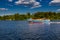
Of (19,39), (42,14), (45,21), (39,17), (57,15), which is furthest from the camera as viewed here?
(57,15)

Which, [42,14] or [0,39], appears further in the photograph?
[42,14]

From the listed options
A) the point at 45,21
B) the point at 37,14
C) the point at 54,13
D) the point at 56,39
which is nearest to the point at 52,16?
the point at 54,13

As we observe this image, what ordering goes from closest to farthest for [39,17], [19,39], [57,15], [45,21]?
[19,39] < [45,21] < [39,17] < [57,15]

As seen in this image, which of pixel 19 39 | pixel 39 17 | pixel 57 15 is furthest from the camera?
pixel 57 15

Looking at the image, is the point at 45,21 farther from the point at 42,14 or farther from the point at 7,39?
the point at 7,39

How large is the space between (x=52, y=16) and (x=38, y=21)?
103 feet

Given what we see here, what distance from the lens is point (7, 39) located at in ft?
104

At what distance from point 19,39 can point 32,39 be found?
233 centimetres

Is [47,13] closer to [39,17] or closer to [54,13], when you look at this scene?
[54,13]

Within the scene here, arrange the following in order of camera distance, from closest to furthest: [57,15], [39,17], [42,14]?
[39,17]
[42,14]
[57,15]

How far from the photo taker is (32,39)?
31.8 m

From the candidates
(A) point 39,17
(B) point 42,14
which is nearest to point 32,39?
(A) point 39,17

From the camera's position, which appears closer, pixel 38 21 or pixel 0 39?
pixel 0 39

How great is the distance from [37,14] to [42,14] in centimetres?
447
